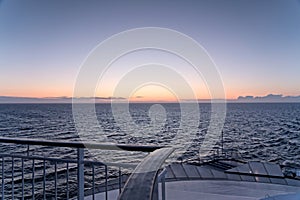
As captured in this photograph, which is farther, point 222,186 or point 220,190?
point 222,186

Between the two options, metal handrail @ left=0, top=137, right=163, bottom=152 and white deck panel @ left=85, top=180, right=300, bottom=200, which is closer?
metal handrail @ left=0, top=137, right=163, bottom=152

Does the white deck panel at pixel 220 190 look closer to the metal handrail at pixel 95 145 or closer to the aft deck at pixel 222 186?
the aft deck at pixel 222 186

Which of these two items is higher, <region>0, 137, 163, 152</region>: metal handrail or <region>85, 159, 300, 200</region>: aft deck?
<region>0, 137, 163, 152</region>: metal handrail

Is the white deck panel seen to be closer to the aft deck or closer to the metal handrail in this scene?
the aft deck

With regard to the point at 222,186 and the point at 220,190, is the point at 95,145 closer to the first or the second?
the point at 220,190

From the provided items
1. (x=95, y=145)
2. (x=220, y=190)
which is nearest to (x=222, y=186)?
(x=220, y=190)

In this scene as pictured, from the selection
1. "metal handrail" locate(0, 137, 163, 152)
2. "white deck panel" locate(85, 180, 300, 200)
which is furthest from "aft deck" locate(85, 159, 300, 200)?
"metal handrail" locate(0, 137, 163, 152)

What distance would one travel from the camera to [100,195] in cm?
360

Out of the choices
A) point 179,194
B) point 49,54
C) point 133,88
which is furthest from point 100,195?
point 49,54

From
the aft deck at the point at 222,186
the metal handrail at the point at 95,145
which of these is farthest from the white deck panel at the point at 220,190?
the metal handrail at the point at 95,145

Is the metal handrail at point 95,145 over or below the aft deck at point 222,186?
over

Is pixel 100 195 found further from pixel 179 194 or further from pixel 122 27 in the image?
pixel 122 27

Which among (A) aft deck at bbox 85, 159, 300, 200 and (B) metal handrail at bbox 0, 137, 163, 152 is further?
(A) aft deck at bbox 85, 159, 300, 200

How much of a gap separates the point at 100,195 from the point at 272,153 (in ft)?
48.9
